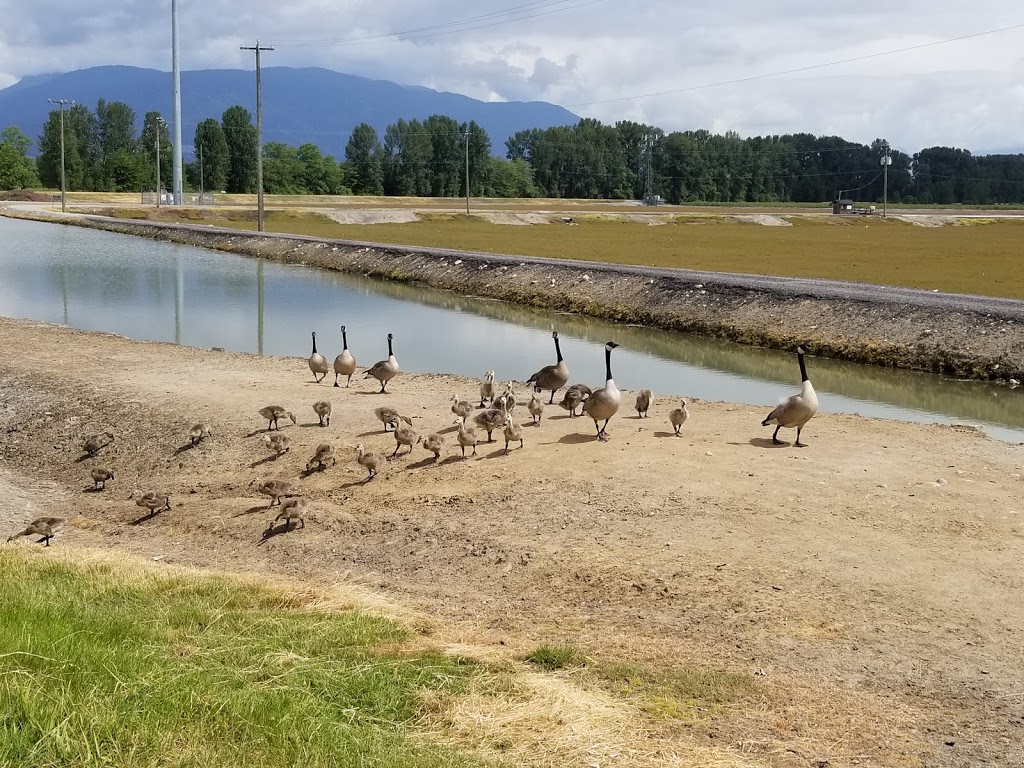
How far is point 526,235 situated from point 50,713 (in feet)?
265

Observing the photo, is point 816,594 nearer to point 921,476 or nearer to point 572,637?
point 572,637

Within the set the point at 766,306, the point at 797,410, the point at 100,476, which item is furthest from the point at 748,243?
the point at 100,476

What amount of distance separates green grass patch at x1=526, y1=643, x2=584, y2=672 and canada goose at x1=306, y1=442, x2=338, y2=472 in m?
8.53

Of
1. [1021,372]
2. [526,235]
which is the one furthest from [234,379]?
[526,235]

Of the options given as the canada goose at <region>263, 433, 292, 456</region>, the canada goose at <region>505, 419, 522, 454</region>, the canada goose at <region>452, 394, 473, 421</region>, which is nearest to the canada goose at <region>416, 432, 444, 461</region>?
the canada goose at <region>505, 419, 522, 454</region>

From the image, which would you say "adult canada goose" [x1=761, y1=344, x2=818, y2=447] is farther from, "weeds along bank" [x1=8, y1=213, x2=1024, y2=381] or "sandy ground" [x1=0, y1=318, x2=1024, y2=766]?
"weeds along bank" [x1=8, y1=213, x2=1024, y2=381]

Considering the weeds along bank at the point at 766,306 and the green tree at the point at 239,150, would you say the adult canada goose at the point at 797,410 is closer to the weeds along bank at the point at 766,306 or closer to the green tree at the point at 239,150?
the weeds along bank at the point at 766,306

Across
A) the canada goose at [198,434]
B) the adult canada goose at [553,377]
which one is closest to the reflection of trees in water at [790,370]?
the adult canada goose at [553,377]

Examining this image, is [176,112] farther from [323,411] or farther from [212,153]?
[323,411]

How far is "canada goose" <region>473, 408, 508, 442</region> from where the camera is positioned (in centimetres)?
1750

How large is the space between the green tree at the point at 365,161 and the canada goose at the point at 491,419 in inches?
6402

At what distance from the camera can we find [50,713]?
6438 mm

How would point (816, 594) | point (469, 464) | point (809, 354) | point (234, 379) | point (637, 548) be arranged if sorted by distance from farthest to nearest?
point (809, 354) → point (234, 379) → point (469, 464) → point (637, 548) → point (816, 594)

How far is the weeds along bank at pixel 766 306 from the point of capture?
32688 mm
